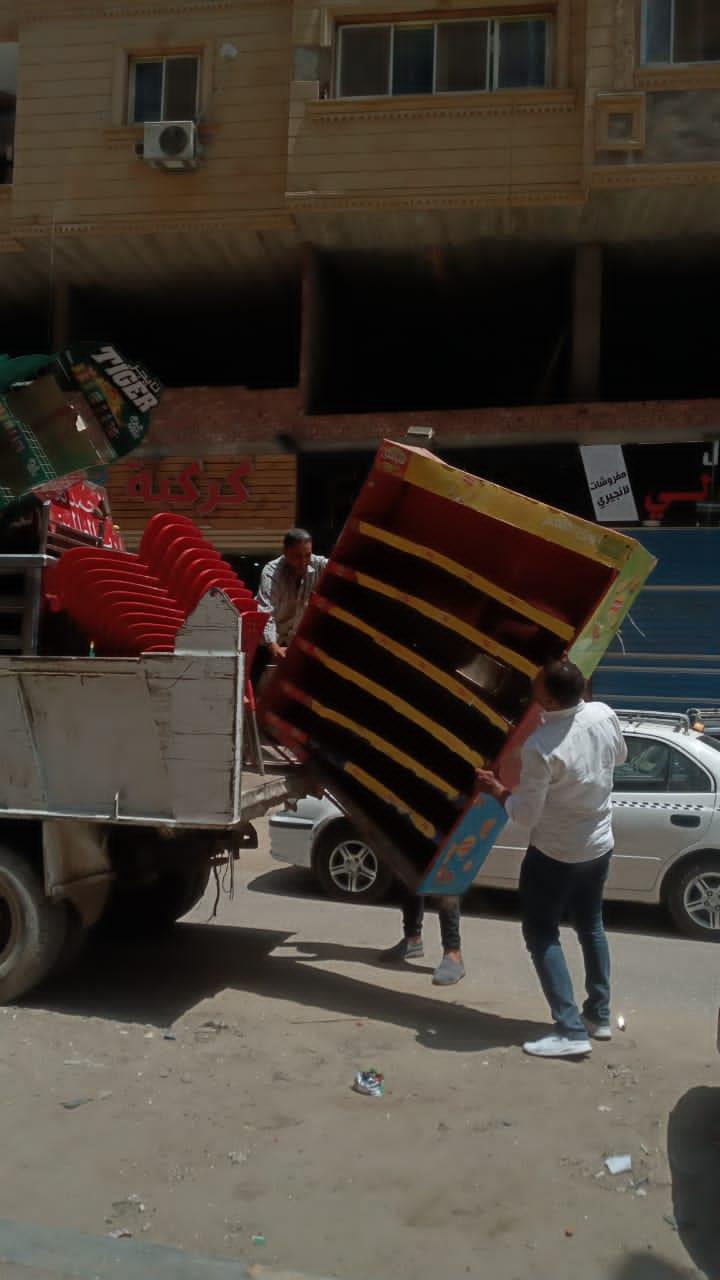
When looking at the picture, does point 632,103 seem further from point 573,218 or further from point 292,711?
point 292,711

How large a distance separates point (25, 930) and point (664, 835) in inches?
179

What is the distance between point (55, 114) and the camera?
14.5m

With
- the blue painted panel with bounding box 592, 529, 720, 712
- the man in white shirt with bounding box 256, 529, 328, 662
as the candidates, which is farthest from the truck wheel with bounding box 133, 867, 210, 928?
the blue painted panel with bounding box 592, 529, 720, 712

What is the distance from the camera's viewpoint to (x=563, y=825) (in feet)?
15.3

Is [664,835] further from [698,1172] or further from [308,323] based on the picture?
[308,323]

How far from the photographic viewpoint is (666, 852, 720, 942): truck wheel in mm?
7449

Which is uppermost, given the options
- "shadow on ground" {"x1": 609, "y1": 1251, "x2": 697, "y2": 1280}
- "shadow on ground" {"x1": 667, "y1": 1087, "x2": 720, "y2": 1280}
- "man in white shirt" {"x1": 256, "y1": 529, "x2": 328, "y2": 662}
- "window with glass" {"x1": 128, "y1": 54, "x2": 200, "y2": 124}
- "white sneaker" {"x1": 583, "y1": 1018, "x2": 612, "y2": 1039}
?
"window with glass" {"x1": 128, "y1": 54, "x2": 200, "y2": 124}

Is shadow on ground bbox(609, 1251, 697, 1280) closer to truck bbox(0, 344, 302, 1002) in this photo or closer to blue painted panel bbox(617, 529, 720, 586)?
truck bbox(0, 344, 302, 1002)

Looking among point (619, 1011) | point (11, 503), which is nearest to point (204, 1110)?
point (619, 1011)

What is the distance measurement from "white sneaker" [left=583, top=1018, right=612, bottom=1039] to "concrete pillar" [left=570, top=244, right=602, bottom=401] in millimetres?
10375

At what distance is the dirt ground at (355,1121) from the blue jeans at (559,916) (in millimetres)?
261

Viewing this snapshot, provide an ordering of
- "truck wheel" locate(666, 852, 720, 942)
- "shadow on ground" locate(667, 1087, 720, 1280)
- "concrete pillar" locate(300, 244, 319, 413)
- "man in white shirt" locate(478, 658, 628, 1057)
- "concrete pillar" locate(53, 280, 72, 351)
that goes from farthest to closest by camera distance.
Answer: "concrete pillar" locate(53, 280, 72, 351), "concrete pillar" locate(300, 244, 319, 413), "truck wheel" locate(666, 852, 720, 942), "man in white shirt" locate(478, 658, 628, 1057), "shadow on ground" locate(667, 1087, 720, 1280)

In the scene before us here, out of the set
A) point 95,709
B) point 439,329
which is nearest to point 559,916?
point 95,709

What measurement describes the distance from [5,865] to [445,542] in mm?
2711
